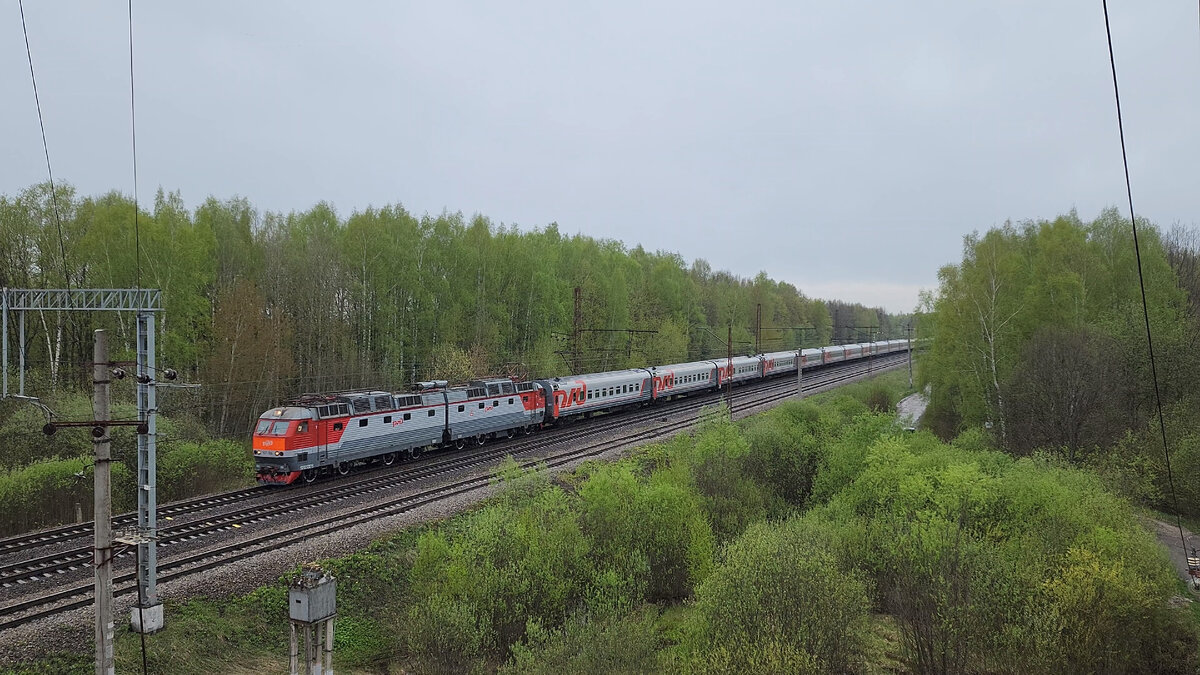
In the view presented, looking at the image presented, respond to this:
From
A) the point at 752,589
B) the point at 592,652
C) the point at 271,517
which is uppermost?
the point at 271,517

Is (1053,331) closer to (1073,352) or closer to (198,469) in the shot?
(1073,352)

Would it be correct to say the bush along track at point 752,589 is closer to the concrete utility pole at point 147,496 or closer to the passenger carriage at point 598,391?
the concrete utility pole at point 147,496

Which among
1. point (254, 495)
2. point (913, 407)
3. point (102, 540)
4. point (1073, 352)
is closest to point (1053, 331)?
point (1073, 352)

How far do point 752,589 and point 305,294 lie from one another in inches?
1294

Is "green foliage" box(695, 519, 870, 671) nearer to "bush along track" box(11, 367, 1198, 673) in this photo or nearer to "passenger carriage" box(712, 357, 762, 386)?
"bush along track" box(11, 367, 1198, 673)

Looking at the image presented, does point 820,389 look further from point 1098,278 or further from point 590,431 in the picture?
point 590,431

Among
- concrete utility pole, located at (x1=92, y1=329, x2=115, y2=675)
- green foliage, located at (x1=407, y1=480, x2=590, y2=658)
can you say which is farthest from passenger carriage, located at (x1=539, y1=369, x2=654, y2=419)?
concrete utility pole, located at (x1=92, y1=329, x2=115, y2=675)

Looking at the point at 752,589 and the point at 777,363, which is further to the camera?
the point at 777,363

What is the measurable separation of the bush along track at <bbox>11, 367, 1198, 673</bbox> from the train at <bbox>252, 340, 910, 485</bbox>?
636 cm

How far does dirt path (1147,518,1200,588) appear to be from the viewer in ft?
66.9

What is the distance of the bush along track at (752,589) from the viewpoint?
12.6 metres

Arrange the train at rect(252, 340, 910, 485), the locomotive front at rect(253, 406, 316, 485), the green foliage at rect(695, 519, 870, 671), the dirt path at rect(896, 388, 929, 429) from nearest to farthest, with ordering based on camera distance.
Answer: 1. the green foliage at rect(695, 519, 870, 671)
2. the locomotive front at rect(253, 406, 316, 485)
3. the train at rect(252, 340, 910, 485)
4. the dirt path at rect(896, 388, 929, 429)

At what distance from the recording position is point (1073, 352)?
29.5 metres

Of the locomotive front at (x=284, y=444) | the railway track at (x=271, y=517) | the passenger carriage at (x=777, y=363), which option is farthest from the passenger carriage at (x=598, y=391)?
the passenger carriage at (x=777, y=363)
